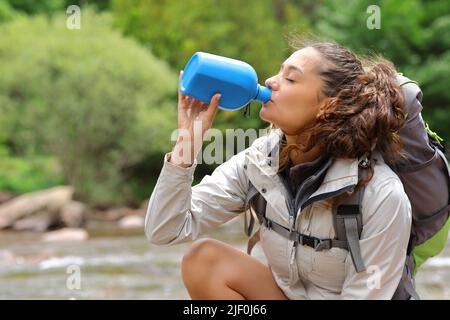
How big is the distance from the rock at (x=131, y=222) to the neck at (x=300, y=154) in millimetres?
15357

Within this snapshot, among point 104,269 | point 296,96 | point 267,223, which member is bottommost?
point 104,269

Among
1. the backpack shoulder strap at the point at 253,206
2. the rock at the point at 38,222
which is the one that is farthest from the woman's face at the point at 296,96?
the rock at the point at 38,222

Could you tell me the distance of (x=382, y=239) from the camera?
2.71 m

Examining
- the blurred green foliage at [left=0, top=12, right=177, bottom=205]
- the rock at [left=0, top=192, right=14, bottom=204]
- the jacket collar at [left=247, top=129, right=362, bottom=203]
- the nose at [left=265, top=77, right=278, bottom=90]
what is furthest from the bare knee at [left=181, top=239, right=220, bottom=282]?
the rock at [left=0, top=192, right=14, bottom=204]

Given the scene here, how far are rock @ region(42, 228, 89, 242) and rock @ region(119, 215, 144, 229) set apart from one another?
2.23 meters

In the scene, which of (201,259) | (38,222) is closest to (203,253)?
(201,259)

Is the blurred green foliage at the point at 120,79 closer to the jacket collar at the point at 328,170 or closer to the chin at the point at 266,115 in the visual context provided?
the jacket collar at the point at 328,170

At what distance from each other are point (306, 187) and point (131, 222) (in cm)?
1645

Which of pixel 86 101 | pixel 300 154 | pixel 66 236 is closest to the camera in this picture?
pixel 300 154

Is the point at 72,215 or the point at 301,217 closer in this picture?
the point at 301,217

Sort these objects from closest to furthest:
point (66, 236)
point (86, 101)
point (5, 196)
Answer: point (66, 236)
point (86, 101)
point (5, 196)

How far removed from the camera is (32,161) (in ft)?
79.8

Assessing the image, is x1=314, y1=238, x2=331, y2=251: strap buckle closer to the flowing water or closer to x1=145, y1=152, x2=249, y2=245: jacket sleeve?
x1=145, y1=152, x2=249, y2=245: jacket sleeve

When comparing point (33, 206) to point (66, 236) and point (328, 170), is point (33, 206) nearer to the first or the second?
point (66, 236)
